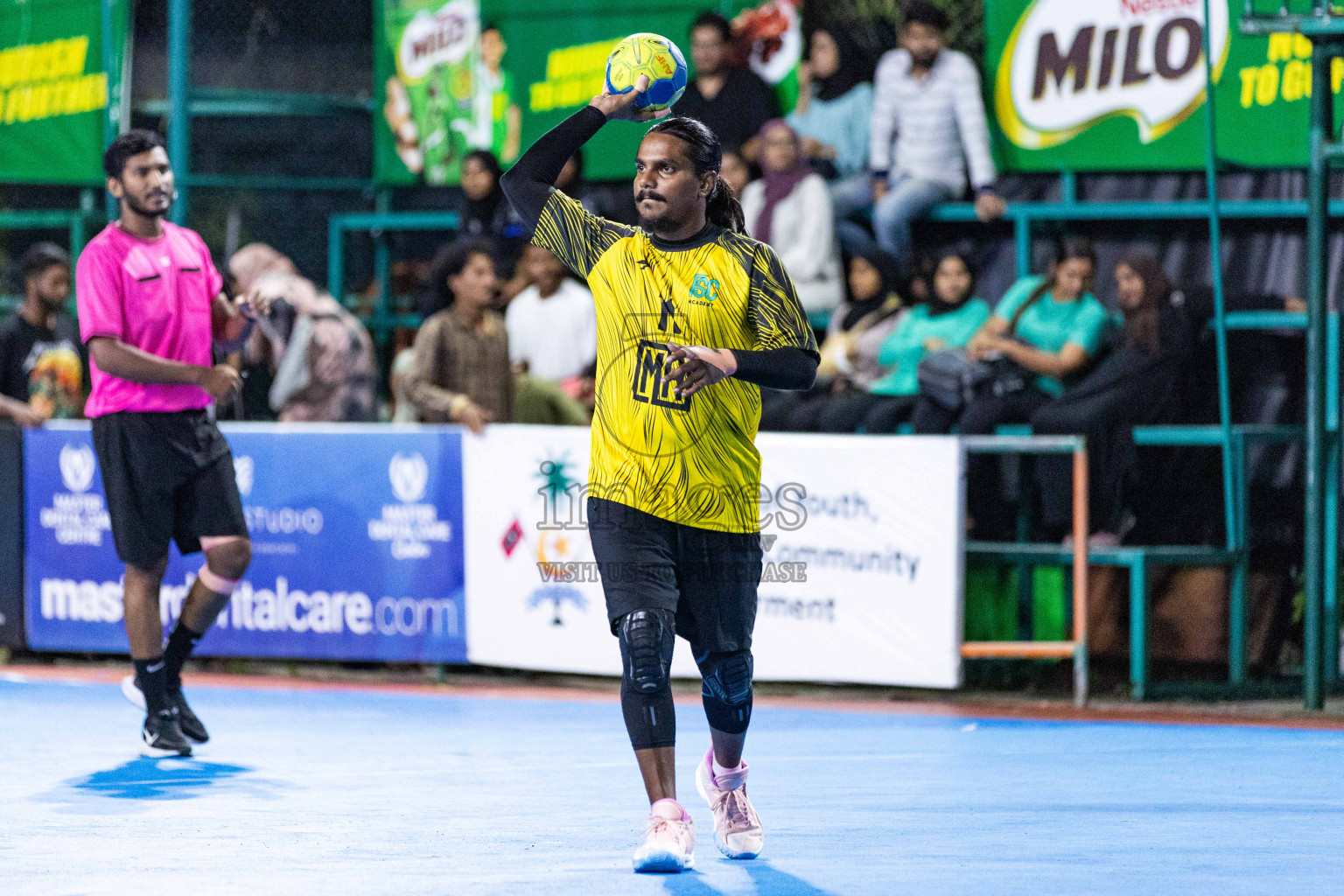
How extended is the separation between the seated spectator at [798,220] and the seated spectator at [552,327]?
1205 millimetres

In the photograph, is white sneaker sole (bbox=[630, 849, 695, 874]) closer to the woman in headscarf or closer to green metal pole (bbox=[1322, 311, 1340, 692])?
green metal pole (bbox=[1322, 311, 1340, 692])

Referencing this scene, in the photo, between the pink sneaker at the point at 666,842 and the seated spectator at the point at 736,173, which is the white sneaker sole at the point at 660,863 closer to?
the pink sneaker at the point at 666,842

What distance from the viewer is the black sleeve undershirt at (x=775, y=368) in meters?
5.32

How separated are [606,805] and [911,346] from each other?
503 cm

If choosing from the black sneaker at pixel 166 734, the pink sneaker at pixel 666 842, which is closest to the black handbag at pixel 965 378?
the black sneaker at pixel 166 734

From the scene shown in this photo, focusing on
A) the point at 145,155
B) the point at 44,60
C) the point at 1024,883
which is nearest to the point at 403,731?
the point at 145,155

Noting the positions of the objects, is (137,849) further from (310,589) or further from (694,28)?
(694,28)

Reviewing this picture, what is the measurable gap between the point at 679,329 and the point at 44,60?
10326 mm

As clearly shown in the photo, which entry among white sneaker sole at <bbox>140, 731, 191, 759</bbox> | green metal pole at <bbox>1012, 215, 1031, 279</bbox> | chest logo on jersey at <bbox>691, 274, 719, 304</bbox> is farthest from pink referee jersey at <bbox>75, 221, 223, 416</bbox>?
green metal pole at <bbox>1012, 215, 1031, 279</bbox>

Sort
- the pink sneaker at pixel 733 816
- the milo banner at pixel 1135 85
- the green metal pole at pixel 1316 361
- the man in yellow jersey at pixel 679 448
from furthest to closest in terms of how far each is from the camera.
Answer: the milo banner at pixel 1135 85 < the green metal pole at pixel 1316 361 < the pink sneaker at pixel 733 816 < the man in yellow jersey at pixel 679 448

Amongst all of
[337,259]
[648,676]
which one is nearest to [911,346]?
[337,259]

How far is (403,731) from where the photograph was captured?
8.59 metres

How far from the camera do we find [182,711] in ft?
25.7

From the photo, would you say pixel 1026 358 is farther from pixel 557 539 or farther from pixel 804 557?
pixel 557 539
